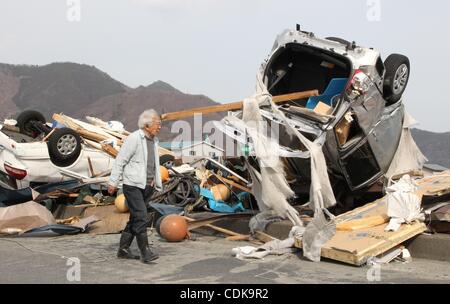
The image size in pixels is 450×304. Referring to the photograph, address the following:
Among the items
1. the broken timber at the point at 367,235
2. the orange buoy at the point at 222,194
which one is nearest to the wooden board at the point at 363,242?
the broken timber at the point at 367,235

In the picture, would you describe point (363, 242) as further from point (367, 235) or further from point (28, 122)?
point (28, 122)

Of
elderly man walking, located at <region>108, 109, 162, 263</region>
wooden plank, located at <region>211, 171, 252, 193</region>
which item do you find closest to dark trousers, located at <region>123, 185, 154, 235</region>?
elderly man walking, located at <region>108, 109, 162, 263</region>

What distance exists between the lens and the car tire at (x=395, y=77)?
24.3ft

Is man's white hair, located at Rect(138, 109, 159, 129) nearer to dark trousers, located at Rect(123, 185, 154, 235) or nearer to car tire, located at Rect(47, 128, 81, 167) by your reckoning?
dark trousers, located at Rect(123, 185, 154, 235)

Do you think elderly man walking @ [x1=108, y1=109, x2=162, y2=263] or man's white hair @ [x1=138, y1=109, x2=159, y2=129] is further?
man's white hair @ [x1=138, y1=109, x2=159, y2=129]

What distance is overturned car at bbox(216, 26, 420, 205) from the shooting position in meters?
6.89

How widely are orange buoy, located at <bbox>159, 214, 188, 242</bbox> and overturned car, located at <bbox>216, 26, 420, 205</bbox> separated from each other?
143 centimetres

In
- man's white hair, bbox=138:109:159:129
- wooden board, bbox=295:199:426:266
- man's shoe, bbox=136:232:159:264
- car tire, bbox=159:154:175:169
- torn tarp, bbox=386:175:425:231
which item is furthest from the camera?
car tire, bbox=159:154:175:169

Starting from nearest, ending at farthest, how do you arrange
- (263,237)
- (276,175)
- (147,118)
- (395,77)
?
(147,118) < (276,175) < (263,237) < (395,77)

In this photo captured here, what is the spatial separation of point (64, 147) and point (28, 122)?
2422 millimetres

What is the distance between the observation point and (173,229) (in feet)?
23.4

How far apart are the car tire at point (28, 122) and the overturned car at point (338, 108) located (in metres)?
7.03

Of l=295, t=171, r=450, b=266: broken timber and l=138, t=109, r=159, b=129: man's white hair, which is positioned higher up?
l=138, t=109, r=159, b=129: man's white hair

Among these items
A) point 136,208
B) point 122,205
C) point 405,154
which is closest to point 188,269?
point 136,208
